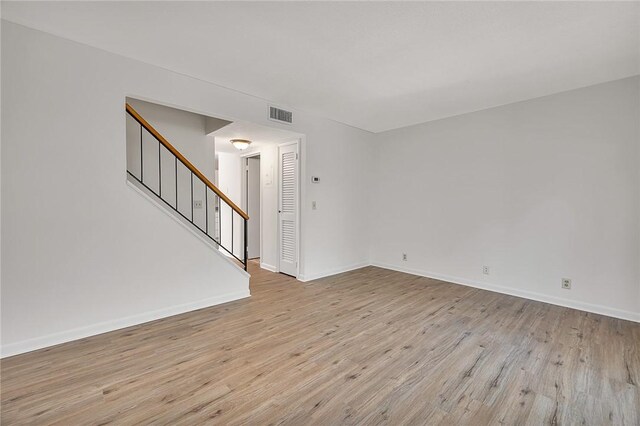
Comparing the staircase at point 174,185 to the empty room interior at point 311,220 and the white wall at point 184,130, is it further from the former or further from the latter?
the white wall at point 184,130

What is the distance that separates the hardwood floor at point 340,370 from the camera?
1725mm

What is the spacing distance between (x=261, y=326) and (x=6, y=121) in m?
2.70

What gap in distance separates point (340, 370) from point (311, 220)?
2.70 meters

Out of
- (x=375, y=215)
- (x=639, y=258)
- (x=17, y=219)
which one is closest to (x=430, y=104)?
(x=375, y=215)

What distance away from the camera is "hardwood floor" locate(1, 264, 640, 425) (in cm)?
172

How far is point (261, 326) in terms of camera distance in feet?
9.54

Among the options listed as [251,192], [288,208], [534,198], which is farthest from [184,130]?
[534,198]

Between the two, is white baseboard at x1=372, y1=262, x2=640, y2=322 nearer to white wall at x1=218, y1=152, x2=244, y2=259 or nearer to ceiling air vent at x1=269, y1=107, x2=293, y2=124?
ceiling air vent at x1=269, y1=107, x2=293, y2=124

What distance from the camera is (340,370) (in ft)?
7.10

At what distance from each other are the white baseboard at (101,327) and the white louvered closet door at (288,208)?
4.71 ft

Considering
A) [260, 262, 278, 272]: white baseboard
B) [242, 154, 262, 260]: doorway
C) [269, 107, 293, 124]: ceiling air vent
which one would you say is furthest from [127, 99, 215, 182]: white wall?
[260, 262, 278, 272]: white baseboard

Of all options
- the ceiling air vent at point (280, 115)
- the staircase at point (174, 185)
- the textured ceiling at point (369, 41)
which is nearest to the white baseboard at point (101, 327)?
the staircase at point (174, 185)

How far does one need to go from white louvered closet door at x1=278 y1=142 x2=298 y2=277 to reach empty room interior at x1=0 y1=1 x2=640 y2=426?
0.17m

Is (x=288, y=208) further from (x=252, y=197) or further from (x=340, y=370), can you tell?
(x=340, y=370)
